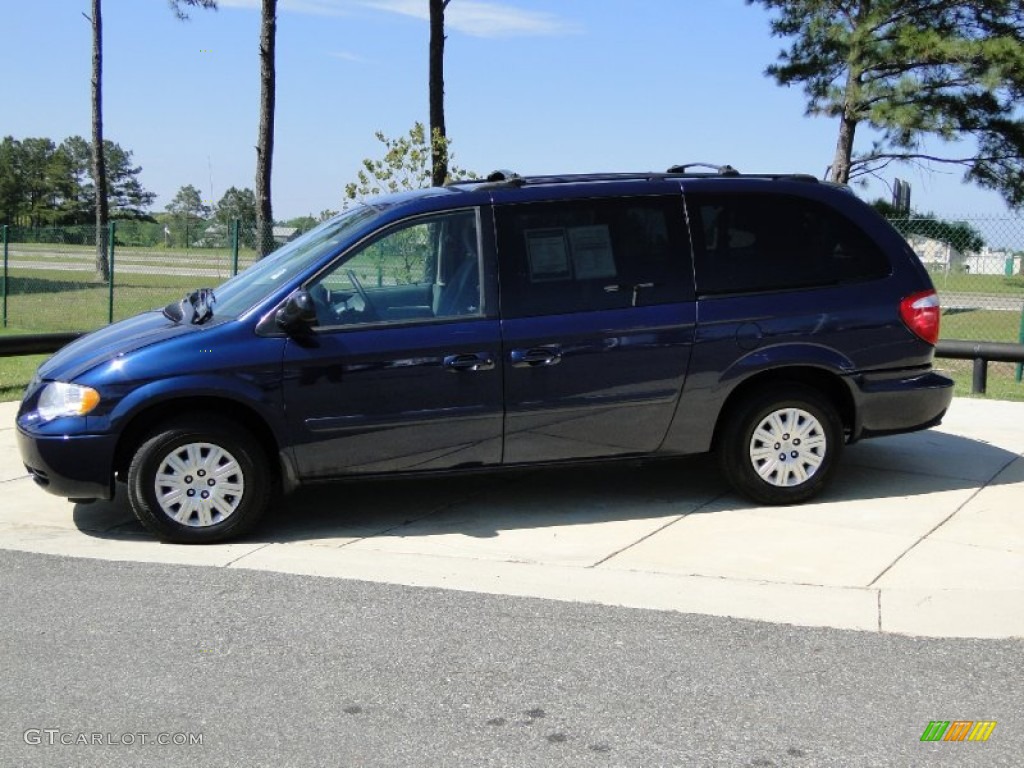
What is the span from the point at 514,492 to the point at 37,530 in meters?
2.80

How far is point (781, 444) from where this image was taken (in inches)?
264

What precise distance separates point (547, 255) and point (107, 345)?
2.46 metres

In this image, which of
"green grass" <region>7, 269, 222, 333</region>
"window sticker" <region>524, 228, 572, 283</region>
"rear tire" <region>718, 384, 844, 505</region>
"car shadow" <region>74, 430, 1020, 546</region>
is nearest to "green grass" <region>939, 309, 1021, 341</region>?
"car shadow" <region>74, 430, 1020, 546</region>

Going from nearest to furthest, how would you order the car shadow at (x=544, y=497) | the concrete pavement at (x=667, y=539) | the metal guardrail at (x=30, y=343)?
the concrete pavement at (x=667, y=539)
the car shadow at (x=544, y=497)
the metal guardrail at (x=30, y=343)

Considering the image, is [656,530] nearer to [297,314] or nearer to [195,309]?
[297,314]

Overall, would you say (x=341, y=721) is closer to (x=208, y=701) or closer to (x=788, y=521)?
(x=208, y=701)

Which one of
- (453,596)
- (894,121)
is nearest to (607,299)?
(453,596)

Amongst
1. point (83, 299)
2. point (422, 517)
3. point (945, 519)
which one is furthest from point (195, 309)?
point (83, 299)

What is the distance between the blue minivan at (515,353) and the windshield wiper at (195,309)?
0.07 ft

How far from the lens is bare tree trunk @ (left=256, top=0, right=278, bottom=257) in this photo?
18328 mm

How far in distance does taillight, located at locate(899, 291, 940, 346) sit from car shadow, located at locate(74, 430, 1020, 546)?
3.40 feet

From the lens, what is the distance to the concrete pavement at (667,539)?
5.31 m

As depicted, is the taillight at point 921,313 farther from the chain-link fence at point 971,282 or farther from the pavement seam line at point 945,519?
the chain-link fence at point 971,282

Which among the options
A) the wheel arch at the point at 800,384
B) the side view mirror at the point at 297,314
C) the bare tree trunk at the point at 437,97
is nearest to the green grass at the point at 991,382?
the wheel arch at the point at 800,384
